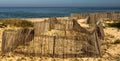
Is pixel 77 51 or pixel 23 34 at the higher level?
pixel 23 34

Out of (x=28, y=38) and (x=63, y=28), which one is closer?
(x=28, y=38)

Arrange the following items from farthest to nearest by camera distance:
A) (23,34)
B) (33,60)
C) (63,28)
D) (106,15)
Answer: (106,15), (63,28), (23,34), (33,60)

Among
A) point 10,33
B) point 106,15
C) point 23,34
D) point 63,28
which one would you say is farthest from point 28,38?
point 106,15

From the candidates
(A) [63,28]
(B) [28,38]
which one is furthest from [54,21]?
(B) [28,38]

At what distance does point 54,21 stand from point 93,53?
6.46 m

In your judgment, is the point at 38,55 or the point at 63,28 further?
the point at 63,28

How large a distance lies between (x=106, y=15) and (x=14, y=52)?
20.4m

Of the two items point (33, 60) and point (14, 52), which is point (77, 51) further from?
point (14, 52)

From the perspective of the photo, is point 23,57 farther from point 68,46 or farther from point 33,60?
point 68,46

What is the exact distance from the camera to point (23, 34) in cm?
1071

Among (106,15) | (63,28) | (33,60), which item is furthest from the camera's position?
(106,15)

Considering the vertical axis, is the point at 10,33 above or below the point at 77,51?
above

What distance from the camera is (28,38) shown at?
11.1 meters

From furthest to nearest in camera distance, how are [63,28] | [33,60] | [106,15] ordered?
[106,15] → [63,28] → [33,60]
